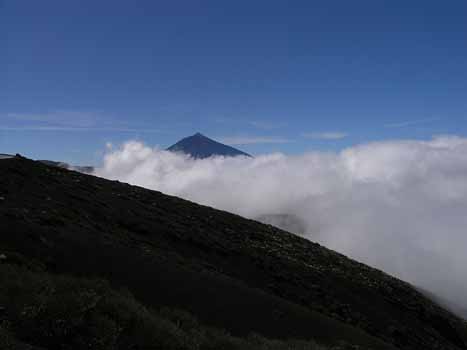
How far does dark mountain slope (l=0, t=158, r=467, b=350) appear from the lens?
16.5 metres

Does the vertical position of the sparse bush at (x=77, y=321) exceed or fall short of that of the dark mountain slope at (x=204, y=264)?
it falls short

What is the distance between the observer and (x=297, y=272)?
35.7 m

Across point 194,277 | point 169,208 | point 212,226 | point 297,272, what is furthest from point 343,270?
point 194,277

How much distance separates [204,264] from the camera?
27.5m

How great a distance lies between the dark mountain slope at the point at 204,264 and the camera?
Answer: 54.0 feet

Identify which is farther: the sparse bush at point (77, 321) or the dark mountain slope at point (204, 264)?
the dark mountain slope at point (204, 264)

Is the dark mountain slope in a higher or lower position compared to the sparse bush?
higher

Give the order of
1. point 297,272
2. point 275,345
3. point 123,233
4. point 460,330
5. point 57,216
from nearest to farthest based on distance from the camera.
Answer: point 275,345, point 57,216, point 123,233, point 297,272, point 460,330

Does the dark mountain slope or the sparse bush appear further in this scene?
the dark mountain slope

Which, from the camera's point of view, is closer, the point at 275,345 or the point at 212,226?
the point at 275,345

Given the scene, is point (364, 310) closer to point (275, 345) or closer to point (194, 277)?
point (194, 277)

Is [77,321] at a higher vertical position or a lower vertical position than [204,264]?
lower

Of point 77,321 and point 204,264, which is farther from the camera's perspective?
point 204,264

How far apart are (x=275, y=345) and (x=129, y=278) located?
6613 mm
